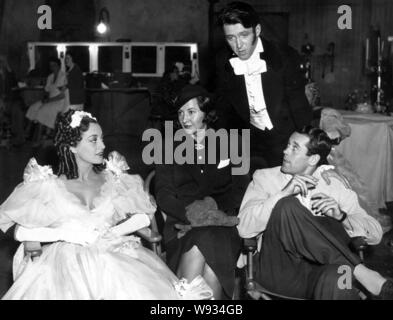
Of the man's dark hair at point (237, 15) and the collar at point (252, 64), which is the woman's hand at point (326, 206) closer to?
the collar at point (252, 64)

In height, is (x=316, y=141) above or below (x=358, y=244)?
above

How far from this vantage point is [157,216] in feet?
10.6

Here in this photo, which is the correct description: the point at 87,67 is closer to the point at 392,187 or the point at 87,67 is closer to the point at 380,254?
the point at 392,187

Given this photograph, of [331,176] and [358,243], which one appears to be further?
[331,176]

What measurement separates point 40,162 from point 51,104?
1739 mm

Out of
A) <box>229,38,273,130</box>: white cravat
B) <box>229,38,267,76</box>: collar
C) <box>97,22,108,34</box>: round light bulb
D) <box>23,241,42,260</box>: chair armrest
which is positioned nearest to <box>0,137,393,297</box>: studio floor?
<box>23,241,42,260</box>: chair armrest

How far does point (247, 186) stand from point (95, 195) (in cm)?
84

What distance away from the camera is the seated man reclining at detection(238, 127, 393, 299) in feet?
8.02

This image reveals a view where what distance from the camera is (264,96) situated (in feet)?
10.7

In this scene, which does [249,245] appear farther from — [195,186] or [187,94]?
[187,94]

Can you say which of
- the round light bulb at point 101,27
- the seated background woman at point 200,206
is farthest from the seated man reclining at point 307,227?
the round light bulb at point 101,27

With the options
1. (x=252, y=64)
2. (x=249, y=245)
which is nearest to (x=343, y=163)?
(x=252, y=64)

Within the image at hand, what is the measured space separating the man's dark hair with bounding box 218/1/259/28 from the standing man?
154 mm

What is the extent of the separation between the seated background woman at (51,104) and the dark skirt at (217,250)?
6.90m
